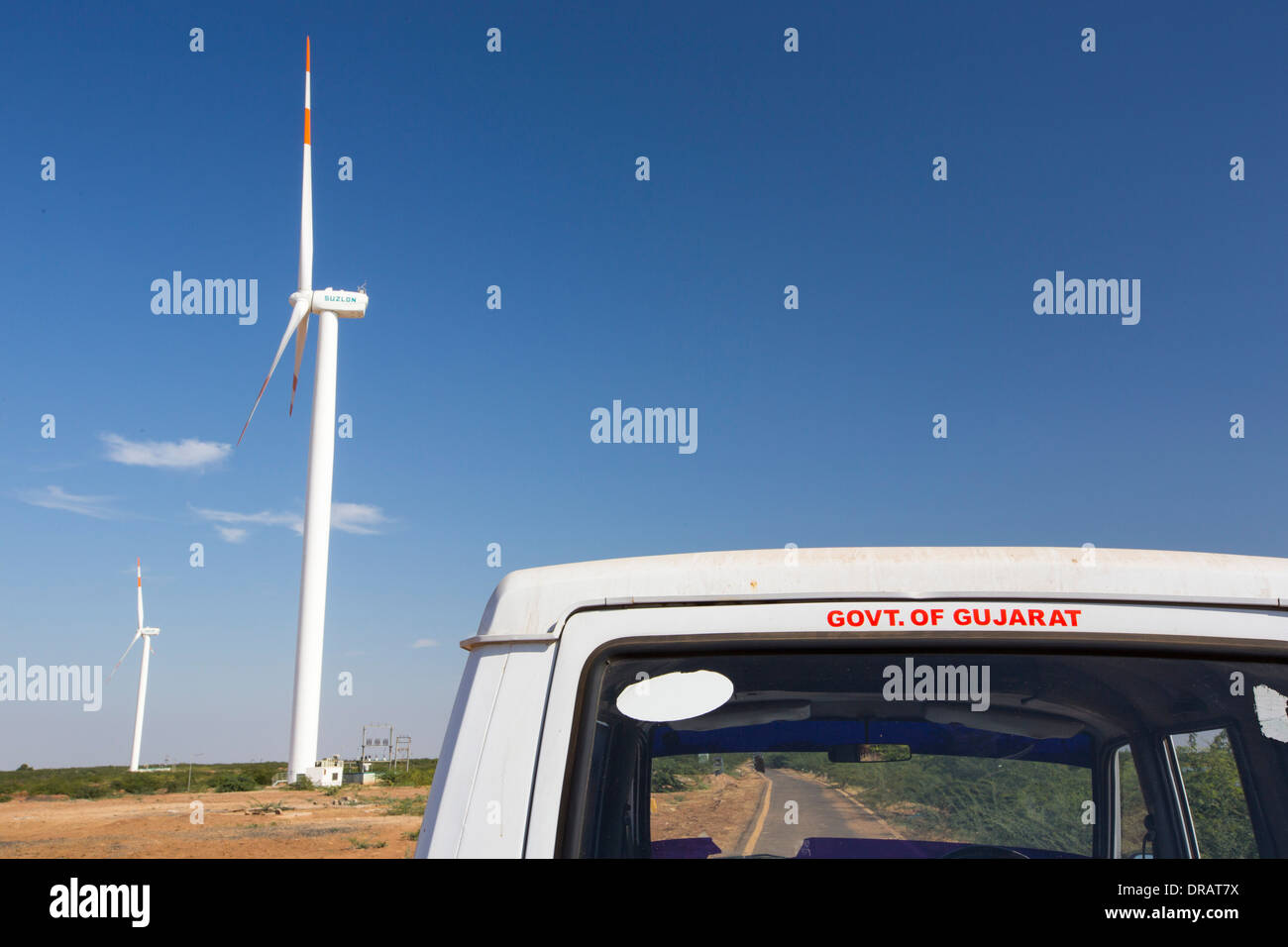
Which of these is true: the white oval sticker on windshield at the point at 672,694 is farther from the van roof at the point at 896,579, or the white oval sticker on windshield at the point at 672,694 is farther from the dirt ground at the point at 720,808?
the dirt ground at the point at 720,808

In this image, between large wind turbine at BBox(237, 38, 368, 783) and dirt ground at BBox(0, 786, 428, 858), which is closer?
dirt ground at BBox(0, 786, 428, 858)

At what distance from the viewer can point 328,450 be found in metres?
44.7

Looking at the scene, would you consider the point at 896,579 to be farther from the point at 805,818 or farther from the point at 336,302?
the point at 336,302

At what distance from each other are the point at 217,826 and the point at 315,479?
15.0 meters

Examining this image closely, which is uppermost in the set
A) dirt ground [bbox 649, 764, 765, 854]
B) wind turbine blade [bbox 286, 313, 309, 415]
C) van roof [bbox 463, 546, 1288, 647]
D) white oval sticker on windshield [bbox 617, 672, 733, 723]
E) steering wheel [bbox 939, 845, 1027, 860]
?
wind turbine blade [bbox 286, 313, 309, 415]

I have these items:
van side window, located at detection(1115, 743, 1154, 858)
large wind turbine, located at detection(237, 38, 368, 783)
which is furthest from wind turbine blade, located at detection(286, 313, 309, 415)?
van side window, located at detection(1115, 743, 1154, 858)

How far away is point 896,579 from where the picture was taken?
1684 millimetres

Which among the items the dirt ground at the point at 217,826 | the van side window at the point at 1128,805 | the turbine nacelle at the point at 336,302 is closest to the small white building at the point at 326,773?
the dirt ground at the point at 217,826

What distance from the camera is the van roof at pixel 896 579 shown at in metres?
1.66

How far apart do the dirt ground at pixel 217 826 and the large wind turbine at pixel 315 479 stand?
4823 millimetres

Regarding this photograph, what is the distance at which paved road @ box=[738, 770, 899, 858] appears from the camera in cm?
190

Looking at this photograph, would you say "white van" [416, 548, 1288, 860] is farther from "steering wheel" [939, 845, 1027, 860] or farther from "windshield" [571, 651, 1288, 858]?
"steering wheel" [939, 845, 1027, 860]
